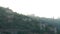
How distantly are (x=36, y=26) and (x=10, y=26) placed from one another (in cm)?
178

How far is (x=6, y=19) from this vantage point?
1254 centimetres

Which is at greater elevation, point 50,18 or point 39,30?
point 50,18

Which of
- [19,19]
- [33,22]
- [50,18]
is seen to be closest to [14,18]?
[19,19]

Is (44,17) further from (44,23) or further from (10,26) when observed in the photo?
(10,26)

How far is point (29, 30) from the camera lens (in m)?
12.4

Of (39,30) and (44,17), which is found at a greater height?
(44,17)

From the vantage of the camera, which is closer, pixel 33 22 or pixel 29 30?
pixel 29 30

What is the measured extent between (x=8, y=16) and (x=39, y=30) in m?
2.28

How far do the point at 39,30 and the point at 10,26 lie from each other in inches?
74.5

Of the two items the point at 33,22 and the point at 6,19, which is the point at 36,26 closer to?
the point at 33,22

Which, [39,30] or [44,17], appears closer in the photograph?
[39,30]

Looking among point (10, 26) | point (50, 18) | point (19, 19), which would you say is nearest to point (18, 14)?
point (19, 19)

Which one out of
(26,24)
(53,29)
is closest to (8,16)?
(26,24)

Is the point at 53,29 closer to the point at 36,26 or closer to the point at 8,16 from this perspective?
the point at 36,26
